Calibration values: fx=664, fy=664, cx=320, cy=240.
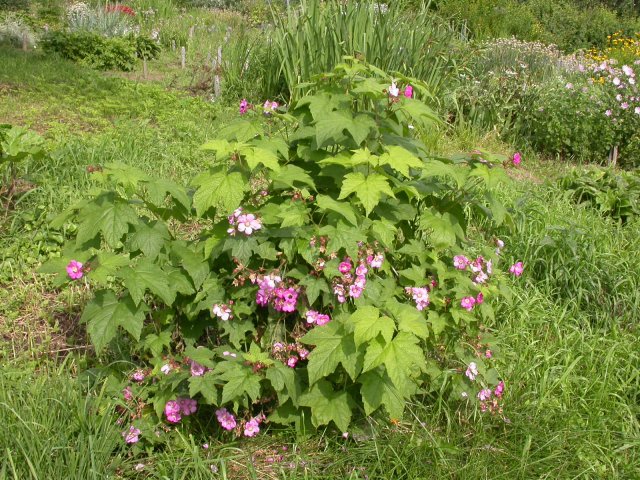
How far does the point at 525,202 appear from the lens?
171 inches

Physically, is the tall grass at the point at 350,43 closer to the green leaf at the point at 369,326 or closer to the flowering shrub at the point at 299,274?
the flowering shrub at the point at 299,274

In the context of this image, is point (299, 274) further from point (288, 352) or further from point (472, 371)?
point (472, 371)

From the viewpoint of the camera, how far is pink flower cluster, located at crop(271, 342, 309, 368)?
2363 millimetres

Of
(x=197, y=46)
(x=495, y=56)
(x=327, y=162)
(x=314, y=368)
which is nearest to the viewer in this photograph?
(x=314, y=368)

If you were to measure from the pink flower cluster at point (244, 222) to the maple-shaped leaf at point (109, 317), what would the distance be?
1.39 feet

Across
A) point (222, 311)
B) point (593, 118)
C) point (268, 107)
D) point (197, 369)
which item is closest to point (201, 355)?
point (197, 369)

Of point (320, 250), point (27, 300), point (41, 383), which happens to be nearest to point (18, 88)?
point (27, 300)

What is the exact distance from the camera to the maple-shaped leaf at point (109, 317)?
7.25 feet

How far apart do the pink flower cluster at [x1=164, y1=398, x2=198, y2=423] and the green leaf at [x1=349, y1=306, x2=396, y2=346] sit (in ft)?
2.28

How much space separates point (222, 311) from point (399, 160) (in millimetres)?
820

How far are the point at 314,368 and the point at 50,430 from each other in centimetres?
92

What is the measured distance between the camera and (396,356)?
2.08 metres

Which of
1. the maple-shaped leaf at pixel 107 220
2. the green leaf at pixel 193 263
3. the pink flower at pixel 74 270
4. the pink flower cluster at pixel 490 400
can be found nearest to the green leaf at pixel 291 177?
the green leaf at pixel 193 263

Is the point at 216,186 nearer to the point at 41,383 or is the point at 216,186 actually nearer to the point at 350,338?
the point at 350,338
